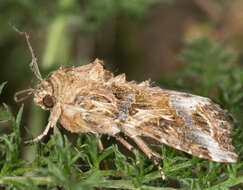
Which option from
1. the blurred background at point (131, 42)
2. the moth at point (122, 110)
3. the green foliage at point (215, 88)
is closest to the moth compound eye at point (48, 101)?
the moth at point (122, 110)

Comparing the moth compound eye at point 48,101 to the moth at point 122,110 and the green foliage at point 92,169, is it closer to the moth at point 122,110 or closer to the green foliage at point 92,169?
the moth at point 122,110

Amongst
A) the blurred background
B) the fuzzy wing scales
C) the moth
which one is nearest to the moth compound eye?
the moth

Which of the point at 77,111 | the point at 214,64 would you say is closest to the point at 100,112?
the point at 77,111

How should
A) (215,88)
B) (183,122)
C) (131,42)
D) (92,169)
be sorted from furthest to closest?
(131,42)
(215,88)
(183,122)
(92,169)

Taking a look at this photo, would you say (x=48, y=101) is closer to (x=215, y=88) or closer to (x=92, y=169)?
(x=92, y=169)

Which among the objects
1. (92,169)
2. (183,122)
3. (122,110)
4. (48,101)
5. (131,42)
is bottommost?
(92,169)

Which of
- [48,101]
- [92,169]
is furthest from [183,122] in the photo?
[48,101]

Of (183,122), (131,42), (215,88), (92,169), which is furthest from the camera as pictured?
(131,42)
